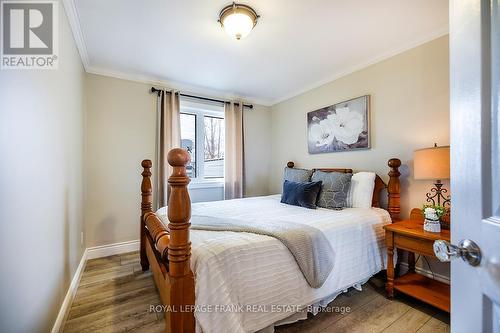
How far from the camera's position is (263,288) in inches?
54.7

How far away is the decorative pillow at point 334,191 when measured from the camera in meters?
2.42

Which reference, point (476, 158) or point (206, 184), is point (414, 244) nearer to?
point (476, 158)

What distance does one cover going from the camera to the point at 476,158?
0.56m

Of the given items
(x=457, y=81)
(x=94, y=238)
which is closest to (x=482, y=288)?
(x=457, y=81)

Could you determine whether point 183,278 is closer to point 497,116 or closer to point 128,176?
point 497,116

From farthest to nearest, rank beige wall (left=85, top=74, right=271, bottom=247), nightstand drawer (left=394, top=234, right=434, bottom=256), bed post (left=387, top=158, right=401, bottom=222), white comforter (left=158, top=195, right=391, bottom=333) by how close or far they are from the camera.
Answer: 1. beige wall (left=85, top=74, right=271, bottom=247)
2. bed post (left=387, top=158, right=401, bottom=222)
3. nightstand drawer (left=394, top=234, right=434, bottom=256)
4. white comforter (left=158, top=195, right=391, bottom=333)

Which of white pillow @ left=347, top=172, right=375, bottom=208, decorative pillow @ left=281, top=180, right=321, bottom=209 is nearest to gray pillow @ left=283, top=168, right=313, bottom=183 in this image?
decorative pillow @ left=281, top=180, right=321, bottom=209

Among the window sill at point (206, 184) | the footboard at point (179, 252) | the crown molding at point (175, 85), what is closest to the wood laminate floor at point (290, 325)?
the footboard at point (179, 252)

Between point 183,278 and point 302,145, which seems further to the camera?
point 302,145

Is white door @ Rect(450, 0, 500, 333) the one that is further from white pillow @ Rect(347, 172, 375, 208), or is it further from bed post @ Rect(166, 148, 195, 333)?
white pillow @ Rect(347, 172, 375, 208)

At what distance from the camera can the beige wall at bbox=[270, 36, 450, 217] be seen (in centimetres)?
213

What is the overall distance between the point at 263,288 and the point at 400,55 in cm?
270

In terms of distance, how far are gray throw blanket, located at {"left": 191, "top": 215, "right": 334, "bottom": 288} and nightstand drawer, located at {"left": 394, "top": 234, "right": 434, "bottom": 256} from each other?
0.64 m

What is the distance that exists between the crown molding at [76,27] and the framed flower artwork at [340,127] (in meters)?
2.91
